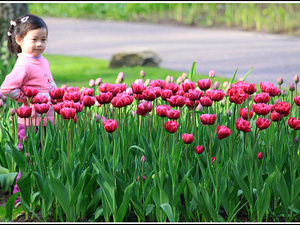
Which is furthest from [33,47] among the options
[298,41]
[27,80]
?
[298,41]

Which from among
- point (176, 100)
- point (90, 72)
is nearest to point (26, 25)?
point (176, 100)

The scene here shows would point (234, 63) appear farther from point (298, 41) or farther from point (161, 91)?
point (161, 91)

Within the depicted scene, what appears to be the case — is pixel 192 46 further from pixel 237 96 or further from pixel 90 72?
pixel 237 96

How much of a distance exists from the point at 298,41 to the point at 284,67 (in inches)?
120

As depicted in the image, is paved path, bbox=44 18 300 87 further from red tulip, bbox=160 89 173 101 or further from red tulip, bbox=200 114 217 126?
red tulip, bbox=200 114 217 126

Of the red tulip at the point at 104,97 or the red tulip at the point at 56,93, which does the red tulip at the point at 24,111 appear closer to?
the red tulip at the point at 56,93

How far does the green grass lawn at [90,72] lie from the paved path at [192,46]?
1.74ft

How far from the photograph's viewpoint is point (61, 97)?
3070 mm

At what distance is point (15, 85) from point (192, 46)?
8.23 meters

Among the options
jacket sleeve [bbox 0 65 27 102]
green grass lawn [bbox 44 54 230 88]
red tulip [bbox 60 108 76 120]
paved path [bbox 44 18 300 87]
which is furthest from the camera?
paved path [bbox 44 18 300 87]

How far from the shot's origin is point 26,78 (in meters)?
3.59

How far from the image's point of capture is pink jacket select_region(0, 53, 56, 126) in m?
3.52

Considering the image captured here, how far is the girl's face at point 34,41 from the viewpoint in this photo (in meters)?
3.59

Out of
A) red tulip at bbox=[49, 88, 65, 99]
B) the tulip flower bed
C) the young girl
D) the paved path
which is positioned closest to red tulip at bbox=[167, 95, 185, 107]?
the tulip flower bed
